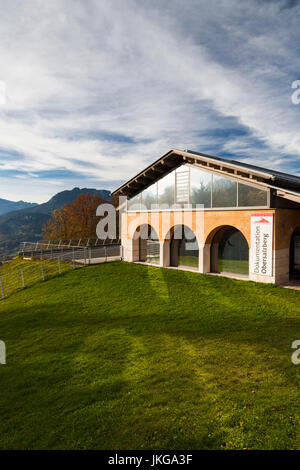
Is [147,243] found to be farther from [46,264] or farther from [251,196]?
[251,196]

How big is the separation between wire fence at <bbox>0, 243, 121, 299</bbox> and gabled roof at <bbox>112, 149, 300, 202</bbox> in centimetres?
613

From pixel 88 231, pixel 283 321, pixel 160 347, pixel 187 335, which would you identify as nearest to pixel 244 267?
pixel 283 321

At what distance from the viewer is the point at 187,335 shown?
34.0ft

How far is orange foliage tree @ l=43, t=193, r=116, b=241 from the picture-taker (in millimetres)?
51406

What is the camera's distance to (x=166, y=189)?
22.2 metres

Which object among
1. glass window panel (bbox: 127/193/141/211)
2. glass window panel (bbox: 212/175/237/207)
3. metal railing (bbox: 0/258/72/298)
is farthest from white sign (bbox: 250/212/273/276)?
metal railing (bbox: 0/258/72/298)

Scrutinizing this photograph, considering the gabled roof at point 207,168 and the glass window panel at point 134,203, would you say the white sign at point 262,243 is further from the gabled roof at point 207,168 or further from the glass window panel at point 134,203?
the glass window panel at point 134,203

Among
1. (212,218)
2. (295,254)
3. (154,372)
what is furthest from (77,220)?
(154,372)

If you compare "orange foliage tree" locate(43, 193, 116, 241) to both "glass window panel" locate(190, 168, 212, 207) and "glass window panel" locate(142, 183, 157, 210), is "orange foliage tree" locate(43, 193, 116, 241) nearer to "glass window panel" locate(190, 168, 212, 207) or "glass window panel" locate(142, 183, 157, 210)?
"glass window panel" locate(142, 183, 157, 210)

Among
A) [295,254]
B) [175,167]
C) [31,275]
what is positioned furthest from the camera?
[31,275]

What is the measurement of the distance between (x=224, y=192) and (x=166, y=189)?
5.36 m

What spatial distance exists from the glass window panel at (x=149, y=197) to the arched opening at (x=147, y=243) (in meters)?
1.96
